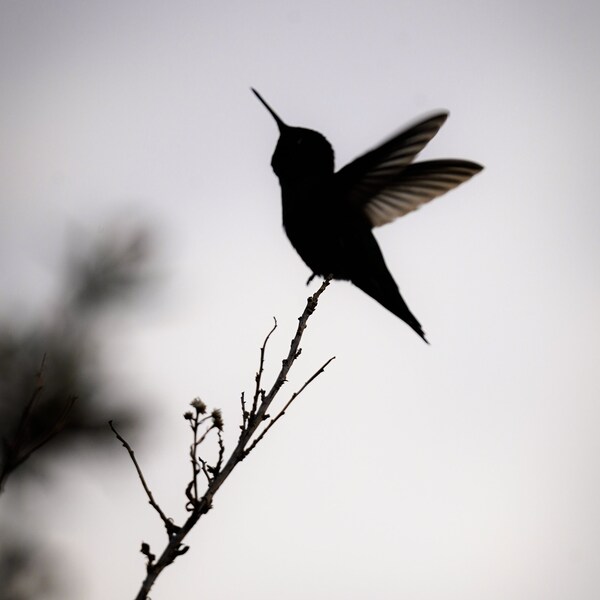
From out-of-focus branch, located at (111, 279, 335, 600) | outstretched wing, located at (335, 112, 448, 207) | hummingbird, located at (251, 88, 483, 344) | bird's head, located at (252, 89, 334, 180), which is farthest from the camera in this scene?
bird's head, located at (252, 89, 334, 180)

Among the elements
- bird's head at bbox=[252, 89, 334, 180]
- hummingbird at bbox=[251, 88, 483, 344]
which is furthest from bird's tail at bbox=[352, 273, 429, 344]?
bird's head at bbox=[252, 89, 334, 180]

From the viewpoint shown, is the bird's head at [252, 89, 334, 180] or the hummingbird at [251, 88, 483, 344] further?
the bird's head at [252, 89, 334, 180]

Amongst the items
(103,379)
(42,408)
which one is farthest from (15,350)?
(42,408)

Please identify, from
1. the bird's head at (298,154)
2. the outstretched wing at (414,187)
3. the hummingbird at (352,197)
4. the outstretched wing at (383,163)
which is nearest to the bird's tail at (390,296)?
the hummingbird at (352,197)

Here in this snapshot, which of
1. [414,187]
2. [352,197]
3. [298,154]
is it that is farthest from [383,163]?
[298,154]

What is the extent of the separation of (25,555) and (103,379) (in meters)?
2.40

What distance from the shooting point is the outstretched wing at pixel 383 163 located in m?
3.61

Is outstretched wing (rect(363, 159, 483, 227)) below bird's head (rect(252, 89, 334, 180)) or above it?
below

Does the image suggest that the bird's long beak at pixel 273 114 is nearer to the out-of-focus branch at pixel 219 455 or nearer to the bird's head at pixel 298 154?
the bird's head at pixel 298 154

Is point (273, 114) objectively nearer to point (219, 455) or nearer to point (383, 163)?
point (383, 163)

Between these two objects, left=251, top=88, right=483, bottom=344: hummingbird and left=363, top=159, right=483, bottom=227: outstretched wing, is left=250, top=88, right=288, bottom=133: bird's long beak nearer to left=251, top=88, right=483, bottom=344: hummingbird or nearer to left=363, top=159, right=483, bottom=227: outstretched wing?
left=251, top=88, right=483, bottom=344: hummingbird

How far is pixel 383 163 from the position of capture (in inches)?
158

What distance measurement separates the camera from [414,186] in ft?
13.9

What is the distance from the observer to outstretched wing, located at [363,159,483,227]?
386 cm
